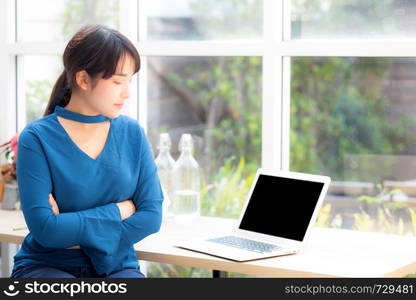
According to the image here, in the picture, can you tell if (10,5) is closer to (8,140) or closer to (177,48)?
(8,140)

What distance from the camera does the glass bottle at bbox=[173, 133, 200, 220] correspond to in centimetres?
261

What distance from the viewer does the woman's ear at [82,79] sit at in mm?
2027

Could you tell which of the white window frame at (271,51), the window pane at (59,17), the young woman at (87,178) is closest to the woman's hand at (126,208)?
the young woman at (87,178)

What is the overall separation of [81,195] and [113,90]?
292 mm

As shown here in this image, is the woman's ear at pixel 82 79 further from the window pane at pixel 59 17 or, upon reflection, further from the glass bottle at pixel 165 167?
the window pane at pixel 59 17

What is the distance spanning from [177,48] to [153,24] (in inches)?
7.4

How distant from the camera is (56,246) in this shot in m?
1.96

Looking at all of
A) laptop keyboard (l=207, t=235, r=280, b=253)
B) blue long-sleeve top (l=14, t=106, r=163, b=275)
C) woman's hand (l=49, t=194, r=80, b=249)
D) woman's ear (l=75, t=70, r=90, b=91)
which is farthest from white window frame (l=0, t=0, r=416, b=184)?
woman's hand (l=49, t=194, r=80, b=249)

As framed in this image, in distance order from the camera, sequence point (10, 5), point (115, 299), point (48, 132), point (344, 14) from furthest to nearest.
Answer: point (10, 5)
point (344, 14)
point (48, 132)
point (115, 299)

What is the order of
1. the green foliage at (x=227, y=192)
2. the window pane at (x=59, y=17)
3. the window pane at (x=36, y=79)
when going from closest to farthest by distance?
the green foliage at (x=227, y=192)
the window pane at (x=59, y=17)
the window pane at (x=36, y=79)

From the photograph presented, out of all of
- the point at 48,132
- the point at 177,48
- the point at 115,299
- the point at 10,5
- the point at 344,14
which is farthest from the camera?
the point at 10,5

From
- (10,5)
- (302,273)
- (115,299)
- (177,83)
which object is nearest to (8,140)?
(10,5)

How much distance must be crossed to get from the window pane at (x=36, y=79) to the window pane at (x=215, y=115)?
1.47ft

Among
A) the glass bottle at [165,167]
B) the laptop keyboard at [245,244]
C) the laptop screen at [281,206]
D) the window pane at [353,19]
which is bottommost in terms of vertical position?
the laptop keyboard at [245,244]
